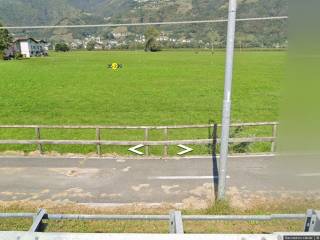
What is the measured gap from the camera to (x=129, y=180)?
981 cm

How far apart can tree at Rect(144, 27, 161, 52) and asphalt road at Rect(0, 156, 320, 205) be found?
381ft

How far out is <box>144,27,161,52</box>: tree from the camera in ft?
407

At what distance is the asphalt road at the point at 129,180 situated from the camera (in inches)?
347

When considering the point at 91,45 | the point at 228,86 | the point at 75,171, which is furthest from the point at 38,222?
the point at 91,45

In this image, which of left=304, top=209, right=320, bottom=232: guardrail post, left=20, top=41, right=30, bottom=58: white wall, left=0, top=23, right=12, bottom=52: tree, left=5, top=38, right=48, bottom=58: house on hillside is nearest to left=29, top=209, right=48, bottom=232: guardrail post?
left=304, top=209, right=320, bottom=232: guardrail post

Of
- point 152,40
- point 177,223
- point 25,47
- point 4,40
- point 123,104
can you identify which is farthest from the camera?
point 152,40

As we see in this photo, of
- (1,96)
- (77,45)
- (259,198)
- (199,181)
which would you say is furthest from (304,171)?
(77,45)

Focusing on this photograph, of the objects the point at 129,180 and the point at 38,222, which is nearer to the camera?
the point at 38,222

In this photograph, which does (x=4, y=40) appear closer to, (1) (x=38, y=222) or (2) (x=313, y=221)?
(1) (x=38, y=222)

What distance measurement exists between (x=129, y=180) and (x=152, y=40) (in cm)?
11921

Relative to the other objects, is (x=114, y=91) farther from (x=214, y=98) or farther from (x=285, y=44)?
(x=285, y=44)

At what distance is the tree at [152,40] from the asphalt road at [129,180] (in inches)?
4576

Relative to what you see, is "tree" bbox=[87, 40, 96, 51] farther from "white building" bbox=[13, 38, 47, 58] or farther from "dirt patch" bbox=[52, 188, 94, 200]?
"dirt patch" bbox=[52, 188, 94, 200]

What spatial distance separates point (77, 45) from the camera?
162750 millimetres
